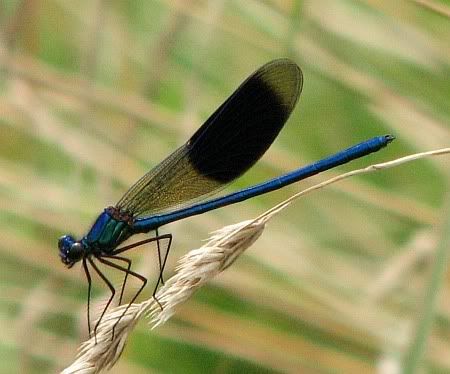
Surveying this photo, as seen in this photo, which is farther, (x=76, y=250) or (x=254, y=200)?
(x=254, y=200)

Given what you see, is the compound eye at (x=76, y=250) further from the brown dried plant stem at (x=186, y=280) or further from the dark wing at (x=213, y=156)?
the brown dried plant stem at (x=186, y=280)

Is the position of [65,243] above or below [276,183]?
below

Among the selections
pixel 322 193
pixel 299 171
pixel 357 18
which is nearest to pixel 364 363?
pixel 322 193

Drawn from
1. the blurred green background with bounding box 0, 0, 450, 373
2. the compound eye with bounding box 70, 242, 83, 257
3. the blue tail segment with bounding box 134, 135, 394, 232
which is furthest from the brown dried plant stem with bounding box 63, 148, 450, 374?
the blurred green background with bounding box 0, 0, 450, 373

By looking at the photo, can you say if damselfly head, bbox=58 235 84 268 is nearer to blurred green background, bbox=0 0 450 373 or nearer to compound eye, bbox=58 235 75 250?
compound eye, bbox=58 235 75 250

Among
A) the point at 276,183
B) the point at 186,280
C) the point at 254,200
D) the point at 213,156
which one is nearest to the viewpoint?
the point at 186,280

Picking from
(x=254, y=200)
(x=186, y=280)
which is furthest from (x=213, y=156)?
(x=254, y=200)

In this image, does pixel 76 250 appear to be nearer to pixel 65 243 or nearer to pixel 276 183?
pixel 65 243
